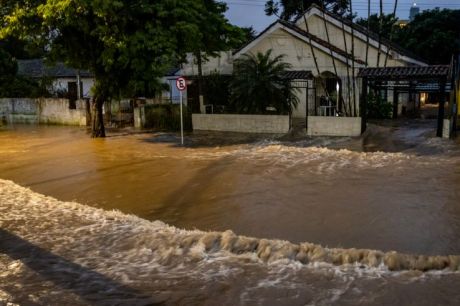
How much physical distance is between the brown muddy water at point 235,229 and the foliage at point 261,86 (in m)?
5.62

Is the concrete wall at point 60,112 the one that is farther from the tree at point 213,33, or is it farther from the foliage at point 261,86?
the foliage at point 261,86

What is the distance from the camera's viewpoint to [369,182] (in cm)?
1193

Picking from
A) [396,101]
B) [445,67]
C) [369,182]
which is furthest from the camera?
[396,101]

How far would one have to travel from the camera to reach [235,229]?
861 centimetres

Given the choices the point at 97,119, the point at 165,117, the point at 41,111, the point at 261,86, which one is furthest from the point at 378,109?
the point at 41,111

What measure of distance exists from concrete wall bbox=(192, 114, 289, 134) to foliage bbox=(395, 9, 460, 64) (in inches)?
869

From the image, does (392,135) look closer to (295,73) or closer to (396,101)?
(295,73)

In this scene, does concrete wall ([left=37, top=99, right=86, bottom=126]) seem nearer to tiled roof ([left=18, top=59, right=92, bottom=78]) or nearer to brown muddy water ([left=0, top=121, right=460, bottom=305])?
tiled roof ([left=18, top=59, right=92, bottom=78])

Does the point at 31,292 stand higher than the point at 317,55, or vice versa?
the point at 317,55

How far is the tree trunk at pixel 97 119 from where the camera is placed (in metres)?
21.4

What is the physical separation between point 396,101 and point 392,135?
7.78 meters

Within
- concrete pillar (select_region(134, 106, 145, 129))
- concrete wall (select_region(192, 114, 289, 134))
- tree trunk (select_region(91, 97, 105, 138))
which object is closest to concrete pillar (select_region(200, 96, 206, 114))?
concrete wall (select_region(192, 114, 289, 134))

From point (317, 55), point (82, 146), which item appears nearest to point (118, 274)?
point (82, 146)

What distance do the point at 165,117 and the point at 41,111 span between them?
33.9 ft
